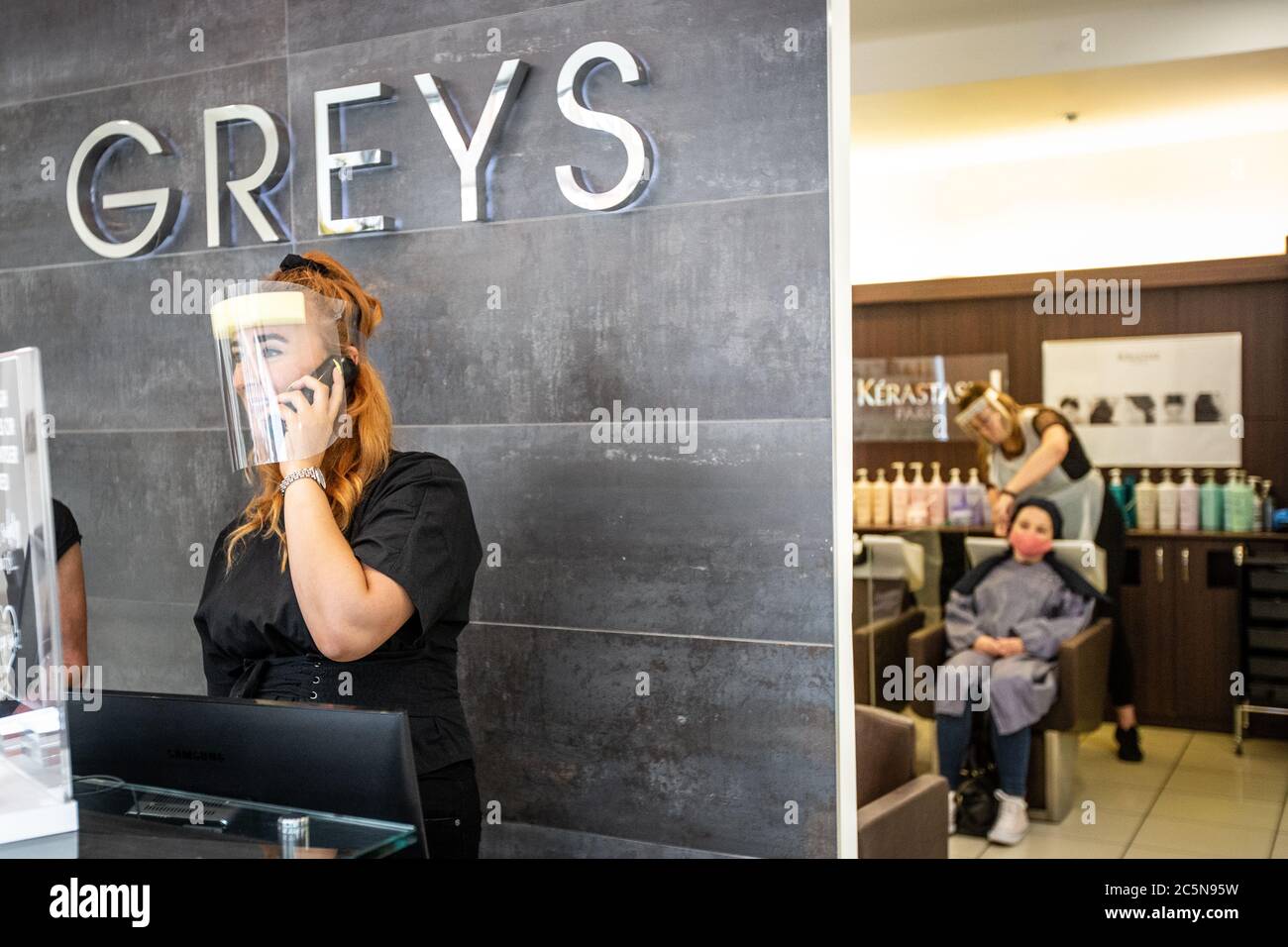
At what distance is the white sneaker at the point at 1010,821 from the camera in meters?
4.20

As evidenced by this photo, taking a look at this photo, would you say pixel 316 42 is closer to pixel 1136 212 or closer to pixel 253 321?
pixel 253 321

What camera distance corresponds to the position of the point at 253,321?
180 cm

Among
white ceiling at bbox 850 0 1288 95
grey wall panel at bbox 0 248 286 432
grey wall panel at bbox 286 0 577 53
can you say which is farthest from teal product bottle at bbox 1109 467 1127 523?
grey wall panel at bbox 0 248 286 432

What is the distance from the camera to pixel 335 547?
178 centimetres

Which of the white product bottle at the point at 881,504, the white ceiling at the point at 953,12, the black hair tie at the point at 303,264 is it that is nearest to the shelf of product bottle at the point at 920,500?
the white product bottle at the point at 881,504

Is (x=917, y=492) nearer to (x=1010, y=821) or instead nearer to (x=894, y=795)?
(x=1010, y=821)

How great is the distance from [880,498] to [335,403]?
5.03 meters

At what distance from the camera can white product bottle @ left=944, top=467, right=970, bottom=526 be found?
6.28 meters

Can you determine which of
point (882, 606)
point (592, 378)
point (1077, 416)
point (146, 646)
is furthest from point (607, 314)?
point (1077, 416)

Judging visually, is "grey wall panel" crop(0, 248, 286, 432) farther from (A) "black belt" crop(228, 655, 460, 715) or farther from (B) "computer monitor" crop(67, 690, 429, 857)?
(B) "computer monitor" crop(67, 690, 429, 857)

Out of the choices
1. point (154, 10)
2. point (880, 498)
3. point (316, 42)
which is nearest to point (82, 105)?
point (154, 10)

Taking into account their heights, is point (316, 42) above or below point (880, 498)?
above

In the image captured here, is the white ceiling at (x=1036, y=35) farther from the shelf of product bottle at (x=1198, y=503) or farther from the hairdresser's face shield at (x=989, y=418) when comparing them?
the shelf of product bottle at (x=1198, y=503)
